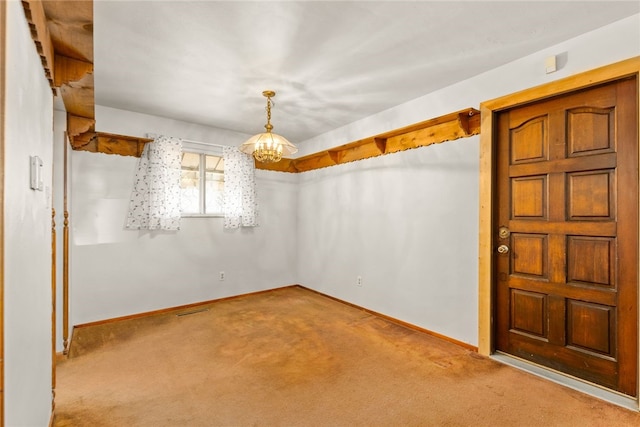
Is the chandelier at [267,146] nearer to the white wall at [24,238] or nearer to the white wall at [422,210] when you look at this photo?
the white wall at [422,210]

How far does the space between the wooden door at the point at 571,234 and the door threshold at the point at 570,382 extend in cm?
5

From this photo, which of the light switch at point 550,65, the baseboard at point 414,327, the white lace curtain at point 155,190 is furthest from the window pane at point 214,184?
the light switch at point 550,65

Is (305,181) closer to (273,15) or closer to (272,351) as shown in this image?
(272,351)

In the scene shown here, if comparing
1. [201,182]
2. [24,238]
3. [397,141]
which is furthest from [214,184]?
[24,238]

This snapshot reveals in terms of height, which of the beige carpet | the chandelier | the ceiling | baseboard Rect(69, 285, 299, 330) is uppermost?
the ceiling

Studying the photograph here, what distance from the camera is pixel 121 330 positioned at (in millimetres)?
3420

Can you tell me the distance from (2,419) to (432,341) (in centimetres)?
306

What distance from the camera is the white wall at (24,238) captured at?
1.00 m

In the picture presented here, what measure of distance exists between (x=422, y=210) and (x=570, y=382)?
1.81m

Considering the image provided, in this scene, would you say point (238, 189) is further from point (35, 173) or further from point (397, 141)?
point (35, 173)

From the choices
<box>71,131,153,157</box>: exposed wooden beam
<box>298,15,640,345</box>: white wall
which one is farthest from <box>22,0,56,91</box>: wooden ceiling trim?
<box>298,15,640,345</box>: white wall

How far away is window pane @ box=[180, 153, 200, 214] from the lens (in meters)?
4.32

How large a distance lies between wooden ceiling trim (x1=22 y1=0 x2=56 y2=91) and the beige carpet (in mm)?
2014

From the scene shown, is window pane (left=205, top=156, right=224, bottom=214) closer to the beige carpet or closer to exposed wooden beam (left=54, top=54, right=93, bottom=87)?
the beige carpet
